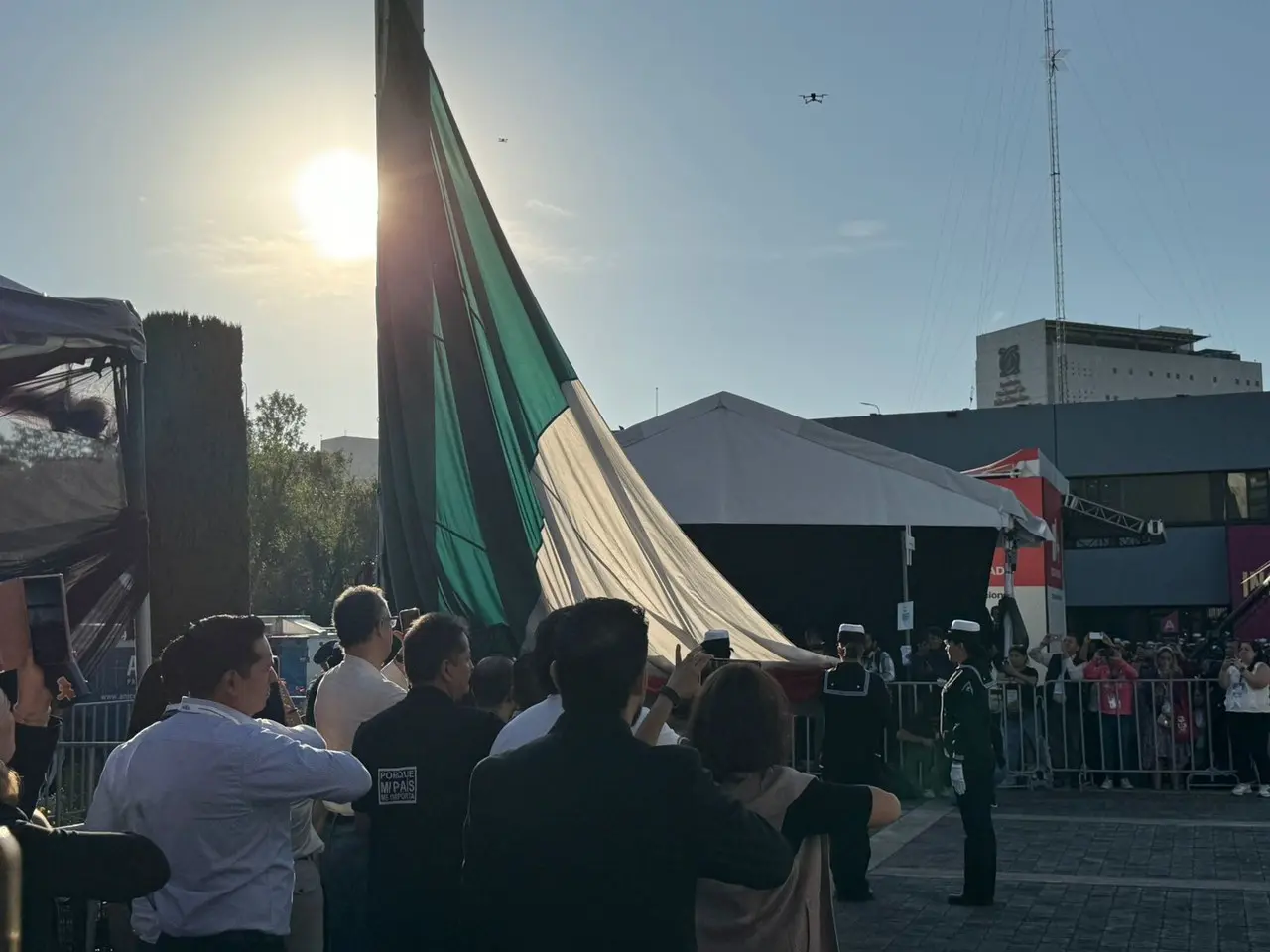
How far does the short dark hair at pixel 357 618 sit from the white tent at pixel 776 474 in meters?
10.3

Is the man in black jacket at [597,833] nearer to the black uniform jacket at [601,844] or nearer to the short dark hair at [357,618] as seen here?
the black uniform jacket at [601,844]

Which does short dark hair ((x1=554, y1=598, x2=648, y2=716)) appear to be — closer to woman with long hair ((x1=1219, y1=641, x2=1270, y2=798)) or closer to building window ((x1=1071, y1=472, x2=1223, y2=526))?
→ woman with long hair ((x1=1219, y1=641, x2=1270, y2=798))

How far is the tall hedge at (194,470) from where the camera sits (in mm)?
17906

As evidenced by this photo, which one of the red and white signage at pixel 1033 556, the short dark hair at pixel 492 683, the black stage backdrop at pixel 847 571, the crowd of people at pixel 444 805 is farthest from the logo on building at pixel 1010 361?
the short dark hair at pixel 492 683

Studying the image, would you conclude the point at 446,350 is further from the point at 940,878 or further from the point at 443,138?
the point at 940,878

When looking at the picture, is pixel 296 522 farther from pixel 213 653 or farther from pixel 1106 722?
pixel 213 653

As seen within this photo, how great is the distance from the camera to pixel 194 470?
19703mm

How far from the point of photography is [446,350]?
25.8 feet

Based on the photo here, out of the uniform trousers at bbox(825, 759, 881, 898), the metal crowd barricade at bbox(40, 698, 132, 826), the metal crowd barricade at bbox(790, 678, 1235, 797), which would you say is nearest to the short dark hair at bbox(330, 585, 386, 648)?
the metal crowd barricade at bbox(40, 698, 132, 826)

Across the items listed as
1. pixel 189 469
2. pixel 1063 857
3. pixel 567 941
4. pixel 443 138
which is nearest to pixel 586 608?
pixel 567 941

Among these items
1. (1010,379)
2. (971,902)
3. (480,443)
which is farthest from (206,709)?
(1010,379)

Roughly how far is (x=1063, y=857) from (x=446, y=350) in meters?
6.40

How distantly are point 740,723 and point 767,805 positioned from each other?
0.22 m

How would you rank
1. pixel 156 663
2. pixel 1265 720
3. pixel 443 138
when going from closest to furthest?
pixel 156 663
pixel 443 138
pixel 1265 720
